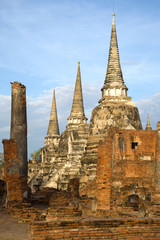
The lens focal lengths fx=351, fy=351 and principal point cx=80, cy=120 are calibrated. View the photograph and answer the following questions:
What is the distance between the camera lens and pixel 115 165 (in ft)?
52.7

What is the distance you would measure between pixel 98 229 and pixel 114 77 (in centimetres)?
1938

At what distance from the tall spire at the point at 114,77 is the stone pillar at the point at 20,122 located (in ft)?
41.5

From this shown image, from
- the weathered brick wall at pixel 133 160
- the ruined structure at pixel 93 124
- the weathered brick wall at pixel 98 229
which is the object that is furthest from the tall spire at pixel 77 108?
Answer: the weathered brick wall at pixel 98 229

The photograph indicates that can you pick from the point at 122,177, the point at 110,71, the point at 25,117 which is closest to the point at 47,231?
the point at 25,117

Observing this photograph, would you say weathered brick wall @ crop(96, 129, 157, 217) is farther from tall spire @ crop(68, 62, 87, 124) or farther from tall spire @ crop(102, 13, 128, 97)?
tall spire @ crop(68, 62, 87, 124)

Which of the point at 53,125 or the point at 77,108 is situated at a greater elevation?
the point at 53,125

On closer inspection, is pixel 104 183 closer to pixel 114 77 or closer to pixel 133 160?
pixel 133 160

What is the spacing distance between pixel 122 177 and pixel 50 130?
997 inches

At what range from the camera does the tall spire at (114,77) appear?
2383cm

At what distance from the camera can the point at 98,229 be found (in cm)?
560

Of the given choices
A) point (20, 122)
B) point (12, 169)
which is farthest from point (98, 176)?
point (20, 122)

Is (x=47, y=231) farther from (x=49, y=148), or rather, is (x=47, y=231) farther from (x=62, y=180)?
(x=49, y=148)

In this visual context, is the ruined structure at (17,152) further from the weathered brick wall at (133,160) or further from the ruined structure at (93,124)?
the ruined structure at (93,124)

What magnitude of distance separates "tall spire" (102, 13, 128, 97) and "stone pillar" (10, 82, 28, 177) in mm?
12659
